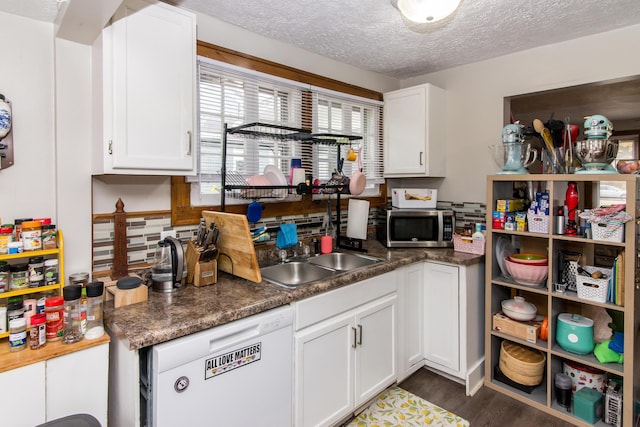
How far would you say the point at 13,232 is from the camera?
1416 millimetres

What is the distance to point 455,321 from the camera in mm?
2369

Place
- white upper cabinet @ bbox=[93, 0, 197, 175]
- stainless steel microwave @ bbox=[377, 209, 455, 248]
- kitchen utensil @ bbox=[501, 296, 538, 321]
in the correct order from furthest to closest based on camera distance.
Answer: stainless steel microwave @ bbox=[377, 209, 455, 248]
kitchen utensil @ bbox=[501, 296, 538, 321]
white upper cabinet @ bbox=[93, 0, 197, 175]

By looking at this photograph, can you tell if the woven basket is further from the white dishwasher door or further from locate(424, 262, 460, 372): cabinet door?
the white dishwasher door

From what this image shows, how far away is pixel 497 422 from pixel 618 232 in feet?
4.05

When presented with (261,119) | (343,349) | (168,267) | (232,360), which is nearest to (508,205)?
(343,349)

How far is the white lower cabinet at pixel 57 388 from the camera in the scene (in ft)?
3.86

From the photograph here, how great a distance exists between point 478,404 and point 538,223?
118cm

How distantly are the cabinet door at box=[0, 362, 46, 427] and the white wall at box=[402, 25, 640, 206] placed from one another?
2.89 metres

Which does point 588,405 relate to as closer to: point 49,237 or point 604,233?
point 604,233

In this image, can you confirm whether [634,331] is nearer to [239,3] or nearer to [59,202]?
[239,3]

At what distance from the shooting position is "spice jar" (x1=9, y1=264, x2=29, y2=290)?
1.37m

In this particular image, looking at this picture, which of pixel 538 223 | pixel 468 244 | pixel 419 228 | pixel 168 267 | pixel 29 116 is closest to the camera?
pixel 29 116

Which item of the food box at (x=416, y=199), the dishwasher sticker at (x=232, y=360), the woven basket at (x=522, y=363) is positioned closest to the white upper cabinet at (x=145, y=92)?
the dishwasher sticker at (x=232, y=360)

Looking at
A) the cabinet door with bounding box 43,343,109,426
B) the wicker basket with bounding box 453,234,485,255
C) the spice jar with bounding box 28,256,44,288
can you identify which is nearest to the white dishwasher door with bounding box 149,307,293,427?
the cabinet door with bounding box 43,343,109,426
